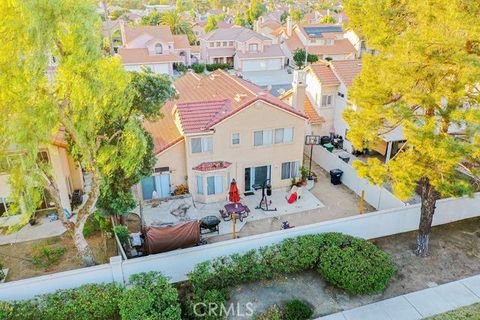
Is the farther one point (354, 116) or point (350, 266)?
point (354, 116)

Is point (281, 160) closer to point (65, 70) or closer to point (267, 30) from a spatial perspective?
point (65, 70)

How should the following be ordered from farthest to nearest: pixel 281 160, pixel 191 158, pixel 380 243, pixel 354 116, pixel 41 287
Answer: pixel 281 160, pixel 191 158, pixel 380 243, pixel 354 116, pixel 41 287

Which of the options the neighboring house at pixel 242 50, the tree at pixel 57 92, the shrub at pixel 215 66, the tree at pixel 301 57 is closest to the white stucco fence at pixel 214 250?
the tree at pixel 57 92

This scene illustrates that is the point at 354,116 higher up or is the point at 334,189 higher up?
the point at 354,116

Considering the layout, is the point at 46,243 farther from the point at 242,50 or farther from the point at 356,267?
the point at 242,50

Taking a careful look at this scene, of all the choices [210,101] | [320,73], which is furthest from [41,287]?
[320,73]

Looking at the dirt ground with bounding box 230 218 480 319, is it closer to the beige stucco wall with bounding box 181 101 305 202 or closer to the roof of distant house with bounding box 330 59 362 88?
the beige stucco wall with bounding box 181 101 305 202

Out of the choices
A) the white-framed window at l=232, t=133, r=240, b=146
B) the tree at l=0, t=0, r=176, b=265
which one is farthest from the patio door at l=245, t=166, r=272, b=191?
the tree at l=0, t=0, r=176, b=265
